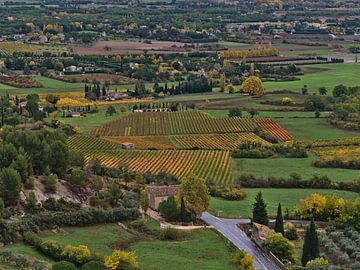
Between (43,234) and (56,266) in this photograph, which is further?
(43,234)

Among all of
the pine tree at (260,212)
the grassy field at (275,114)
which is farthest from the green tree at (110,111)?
the pine tree at (260,212)

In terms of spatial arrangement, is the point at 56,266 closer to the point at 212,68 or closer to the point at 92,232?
the point at 92,232

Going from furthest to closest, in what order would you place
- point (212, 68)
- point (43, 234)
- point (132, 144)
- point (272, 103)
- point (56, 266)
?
point (212, 68) → point (272, 103) → point (132, 144) → point (43, 234) → point (56, 266)

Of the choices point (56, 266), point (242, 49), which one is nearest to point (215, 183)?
point (56, 266)

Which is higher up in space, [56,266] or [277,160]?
[56,266]

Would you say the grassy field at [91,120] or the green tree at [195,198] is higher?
the green tree at [195,198]

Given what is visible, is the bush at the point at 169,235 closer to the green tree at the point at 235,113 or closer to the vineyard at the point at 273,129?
the vineyard at the point at 273,129
